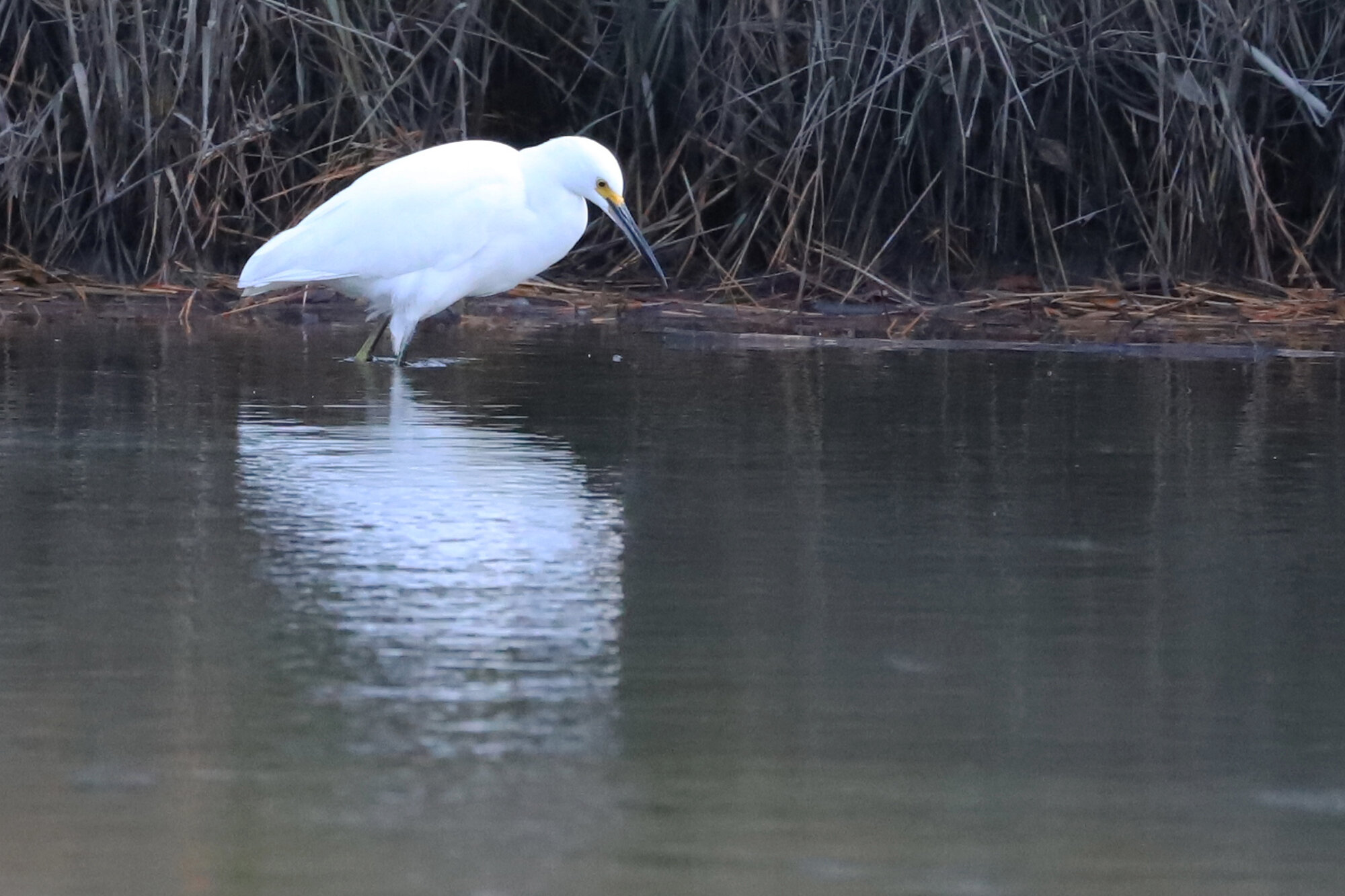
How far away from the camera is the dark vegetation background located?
292 inches

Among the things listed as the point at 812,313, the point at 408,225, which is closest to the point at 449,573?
the point at 408,225

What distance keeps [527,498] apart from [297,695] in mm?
1309

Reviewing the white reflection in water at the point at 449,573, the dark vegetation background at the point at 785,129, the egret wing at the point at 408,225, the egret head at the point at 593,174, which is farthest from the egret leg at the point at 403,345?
A: the dark vegetation background at the point at 785,129

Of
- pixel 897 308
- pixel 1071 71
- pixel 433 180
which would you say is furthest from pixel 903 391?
pixel 1071 71

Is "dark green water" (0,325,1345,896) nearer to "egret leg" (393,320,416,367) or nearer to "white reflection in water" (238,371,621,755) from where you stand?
"white reflection in water" (238,371,621,755)

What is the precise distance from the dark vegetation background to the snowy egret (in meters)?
1.52

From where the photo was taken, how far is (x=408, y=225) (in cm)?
603

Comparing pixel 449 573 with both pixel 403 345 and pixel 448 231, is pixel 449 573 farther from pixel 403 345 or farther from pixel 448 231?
pixel 448 231

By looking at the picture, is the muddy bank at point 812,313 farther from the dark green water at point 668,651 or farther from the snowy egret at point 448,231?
the dark green water at point 668,651

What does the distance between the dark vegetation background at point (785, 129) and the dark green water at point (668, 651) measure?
9.39ft

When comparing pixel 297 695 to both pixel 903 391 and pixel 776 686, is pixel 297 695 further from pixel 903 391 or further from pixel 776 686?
pixel 903 391

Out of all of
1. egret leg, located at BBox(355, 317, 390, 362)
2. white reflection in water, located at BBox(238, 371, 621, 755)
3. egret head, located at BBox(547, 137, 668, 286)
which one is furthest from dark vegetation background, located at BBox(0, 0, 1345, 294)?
white reflection in water, located at BBox(238, 371, 621, 755)

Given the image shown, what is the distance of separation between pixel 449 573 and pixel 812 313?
172 inches

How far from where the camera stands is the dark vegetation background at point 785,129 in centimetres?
741
